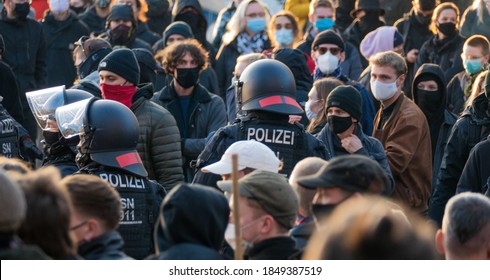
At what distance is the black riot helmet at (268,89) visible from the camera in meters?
9.38

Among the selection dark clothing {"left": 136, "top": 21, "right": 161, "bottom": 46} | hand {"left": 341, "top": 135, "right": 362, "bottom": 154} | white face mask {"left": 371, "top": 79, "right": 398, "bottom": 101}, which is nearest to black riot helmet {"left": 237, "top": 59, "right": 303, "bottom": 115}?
hand {"left": 341, "top": 135, "right": 362, "bottom": 154}

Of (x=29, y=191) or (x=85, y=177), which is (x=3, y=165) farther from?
(x=29, y=191)

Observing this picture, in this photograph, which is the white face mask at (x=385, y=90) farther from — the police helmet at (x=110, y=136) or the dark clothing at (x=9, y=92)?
the dark clothing at (x=9, y=92)

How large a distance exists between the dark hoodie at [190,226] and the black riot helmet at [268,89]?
10.4 feet

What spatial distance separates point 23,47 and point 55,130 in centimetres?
682

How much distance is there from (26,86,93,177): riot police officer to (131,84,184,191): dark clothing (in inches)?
25.0

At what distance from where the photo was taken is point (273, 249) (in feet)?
22.3

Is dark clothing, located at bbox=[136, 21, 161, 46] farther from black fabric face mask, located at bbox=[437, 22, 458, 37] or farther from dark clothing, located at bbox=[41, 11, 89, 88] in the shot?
black fabric face mask, located at bbox=[437, 22, 458, 37]

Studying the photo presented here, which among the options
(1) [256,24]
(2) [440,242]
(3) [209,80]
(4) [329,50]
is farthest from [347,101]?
(1) [256,24]

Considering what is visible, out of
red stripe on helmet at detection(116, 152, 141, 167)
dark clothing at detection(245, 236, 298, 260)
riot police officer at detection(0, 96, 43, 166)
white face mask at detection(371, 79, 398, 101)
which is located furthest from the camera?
white face mask at detection(371, 79, 398, 101)

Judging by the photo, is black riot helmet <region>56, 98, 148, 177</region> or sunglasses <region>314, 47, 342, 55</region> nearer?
black riot helmet <region>56, 98, 148, 177</region>

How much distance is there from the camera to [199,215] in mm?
6094

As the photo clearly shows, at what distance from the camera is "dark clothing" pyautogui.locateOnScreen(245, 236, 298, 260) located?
267 inches

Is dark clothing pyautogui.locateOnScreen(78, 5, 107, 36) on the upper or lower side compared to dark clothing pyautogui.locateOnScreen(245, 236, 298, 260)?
lower
